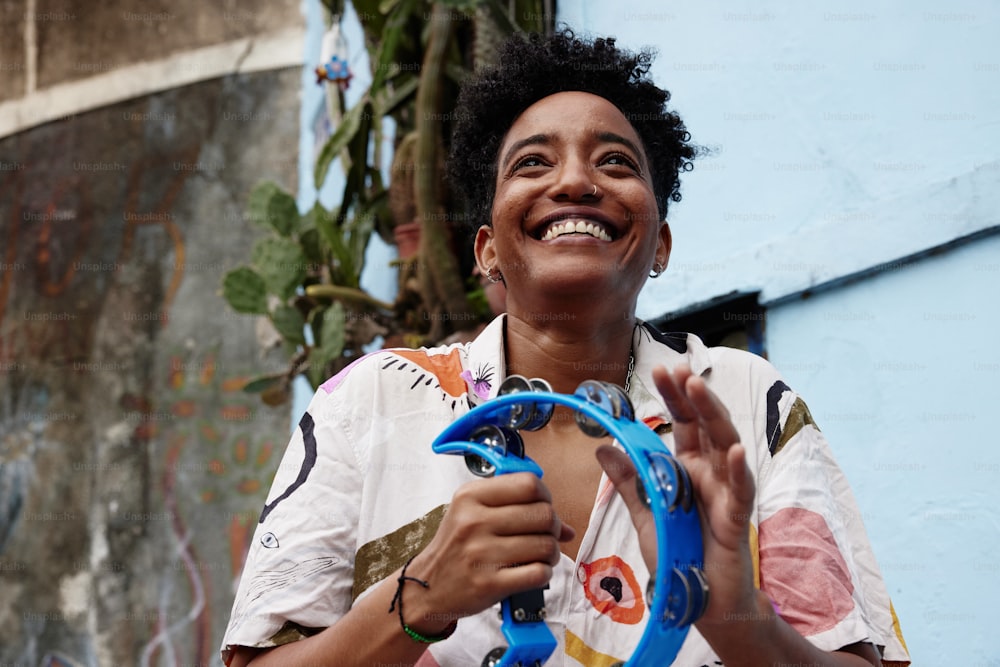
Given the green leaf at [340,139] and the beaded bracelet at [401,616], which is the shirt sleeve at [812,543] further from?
the green leaf at [340,139]

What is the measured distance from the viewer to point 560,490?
1.88m

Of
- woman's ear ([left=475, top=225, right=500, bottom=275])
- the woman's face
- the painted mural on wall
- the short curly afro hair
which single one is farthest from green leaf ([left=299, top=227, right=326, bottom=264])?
the woman's face

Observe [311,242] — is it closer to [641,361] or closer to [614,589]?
[641,361]

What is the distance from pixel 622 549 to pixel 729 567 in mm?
457

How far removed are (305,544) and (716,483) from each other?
0.71 metres

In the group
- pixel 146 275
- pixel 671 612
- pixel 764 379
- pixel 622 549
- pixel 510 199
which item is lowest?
pixel 671 612

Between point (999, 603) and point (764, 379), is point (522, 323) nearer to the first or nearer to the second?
point (764, 379)

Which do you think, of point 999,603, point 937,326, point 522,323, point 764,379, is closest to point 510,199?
point 522,323

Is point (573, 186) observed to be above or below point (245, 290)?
below

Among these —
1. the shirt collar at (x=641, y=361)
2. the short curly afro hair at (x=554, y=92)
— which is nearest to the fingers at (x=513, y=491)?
the shirt collar at (x=641, y=361)

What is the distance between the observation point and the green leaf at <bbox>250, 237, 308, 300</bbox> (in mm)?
4773

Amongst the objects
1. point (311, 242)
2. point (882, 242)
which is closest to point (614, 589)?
point (882, 242)

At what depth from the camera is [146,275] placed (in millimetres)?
7418

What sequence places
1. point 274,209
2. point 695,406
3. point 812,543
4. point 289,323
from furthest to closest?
point 274,209
point 289,323
point 812,543
point 695,406
